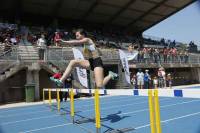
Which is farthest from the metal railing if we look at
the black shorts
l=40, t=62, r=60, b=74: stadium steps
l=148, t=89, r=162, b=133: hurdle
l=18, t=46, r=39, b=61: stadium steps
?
l=148, t=89, r=162, b=133: hurdle

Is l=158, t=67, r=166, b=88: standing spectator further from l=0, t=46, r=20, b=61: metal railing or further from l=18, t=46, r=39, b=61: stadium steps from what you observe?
l=0, t=46, r=20, b=61: metal railing

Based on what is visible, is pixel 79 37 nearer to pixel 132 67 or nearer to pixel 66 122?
pixel 66 122

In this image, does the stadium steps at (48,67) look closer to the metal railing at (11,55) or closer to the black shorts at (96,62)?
the metal railing at (11,55)

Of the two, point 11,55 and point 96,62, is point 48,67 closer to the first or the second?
point 11,55

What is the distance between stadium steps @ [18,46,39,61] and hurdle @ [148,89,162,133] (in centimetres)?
1541

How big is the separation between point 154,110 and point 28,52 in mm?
15590

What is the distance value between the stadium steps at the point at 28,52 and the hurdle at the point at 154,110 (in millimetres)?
15408

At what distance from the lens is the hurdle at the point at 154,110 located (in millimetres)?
4164

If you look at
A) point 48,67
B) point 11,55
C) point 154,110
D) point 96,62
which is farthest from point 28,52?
point 154,110

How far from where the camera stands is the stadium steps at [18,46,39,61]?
1888cm

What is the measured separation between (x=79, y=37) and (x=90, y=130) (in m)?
2.27

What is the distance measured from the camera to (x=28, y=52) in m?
19.1

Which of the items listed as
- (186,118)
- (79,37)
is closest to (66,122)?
(79,37)

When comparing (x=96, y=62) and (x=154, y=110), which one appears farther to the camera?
(x=96, y=62)
